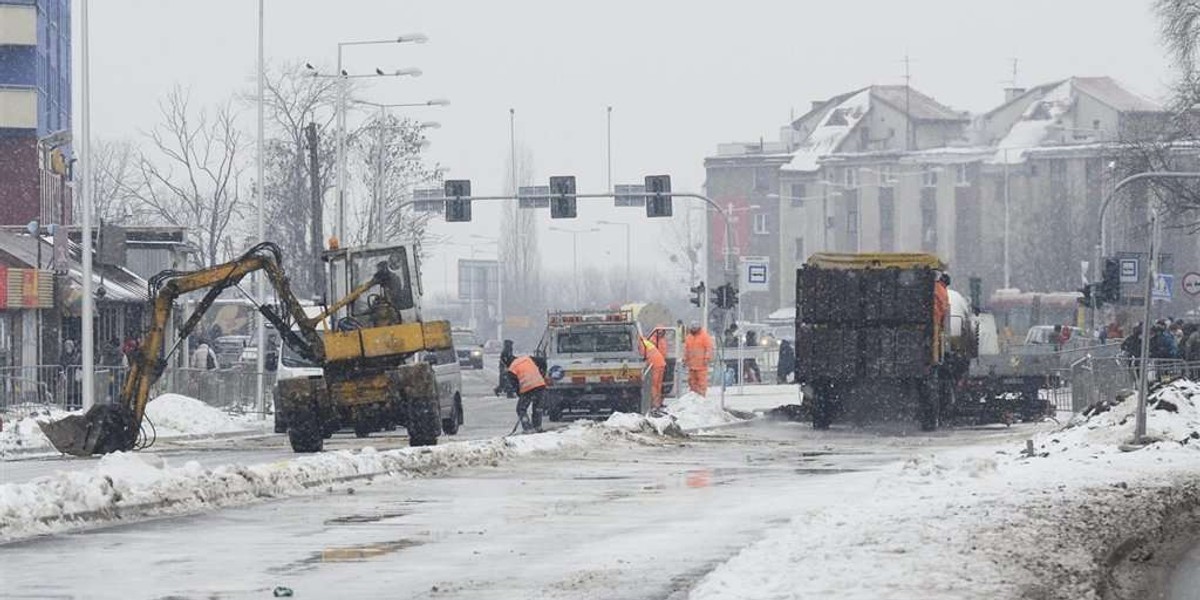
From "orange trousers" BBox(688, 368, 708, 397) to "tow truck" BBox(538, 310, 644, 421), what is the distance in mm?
4133

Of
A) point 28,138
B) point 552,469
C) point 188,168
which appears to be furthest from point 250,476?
point 188,168

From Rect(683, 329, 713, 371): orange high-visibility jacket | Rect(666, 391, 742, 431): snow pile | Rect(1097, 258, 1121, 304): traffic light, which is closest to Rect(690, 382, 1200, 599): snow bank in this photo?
Rect(666, 391, 742, 431): snow pile

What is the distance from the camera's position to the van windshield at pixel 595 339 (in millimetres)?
43406

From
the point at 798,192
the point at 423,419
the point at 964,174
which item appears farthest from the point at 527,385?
the point at 798,192

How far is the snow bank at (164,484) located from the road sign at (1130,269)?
3052 centimetres

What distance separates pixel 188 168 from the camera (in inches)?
3356

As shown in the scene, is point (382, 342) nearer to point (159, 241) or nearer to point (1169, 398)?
point (1169, 398)

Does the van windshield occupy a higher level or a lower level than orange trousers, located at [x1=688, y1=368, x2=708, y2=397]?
higher

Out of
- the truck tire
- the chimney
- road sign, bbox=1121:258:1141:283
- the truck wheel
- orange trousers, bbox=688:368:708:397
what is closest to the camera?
the truck tire

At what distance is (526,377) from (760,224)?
426ft

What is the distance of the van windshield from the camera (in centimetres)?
4341

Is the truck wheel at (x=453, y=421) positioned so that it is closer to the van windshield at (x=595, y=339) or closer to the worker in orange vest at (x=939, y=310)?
the van windshield at (x=595, y=339)

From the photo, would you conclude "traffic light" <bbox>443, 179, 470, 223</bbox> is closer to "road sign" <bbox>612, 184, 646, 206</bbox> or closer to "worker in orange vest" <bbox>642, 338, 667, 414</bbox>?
"road sign" <bbox>612, 184, 646, 206</bbox>

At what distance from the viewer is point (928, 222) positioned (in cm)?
15162
